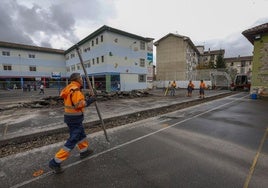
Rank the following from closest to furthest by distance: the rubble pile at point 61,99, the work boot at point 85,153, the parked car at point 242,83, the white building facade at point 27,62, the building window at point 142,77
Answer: the work boot at point 85,153 → the rubble pile at point 61,99 → the parked car at point 242,83 → the building window at point 142,77 → the white building facade at point 27,62

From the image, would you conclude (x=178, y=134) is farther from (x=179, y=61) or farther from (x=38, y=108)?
(x=179, y=61)

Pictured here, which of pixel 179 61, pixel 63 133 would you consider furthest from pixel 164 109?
pixel 179 61

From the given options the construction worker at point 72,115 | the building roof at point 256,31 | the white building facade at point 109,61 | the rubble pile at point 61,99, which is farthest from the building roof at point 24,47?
the construction worker at point 72,115

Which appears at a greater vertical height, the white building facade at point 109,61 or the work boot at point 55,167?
the white building facade at point 109,61

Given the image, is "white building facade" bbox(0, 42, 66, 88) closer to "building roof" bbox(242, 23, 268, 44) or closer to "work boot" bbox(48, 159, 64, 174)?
"work boot" bbox(48, 159, 64, 174)

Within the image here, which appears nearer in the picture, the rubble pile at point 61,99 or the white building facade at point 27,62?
the rubble pile at point 61,99

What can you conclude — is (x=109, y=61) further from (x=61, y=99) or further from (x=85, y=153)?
(x=85, y=153)

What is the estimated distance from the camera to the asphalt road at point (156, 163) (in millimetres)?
2752

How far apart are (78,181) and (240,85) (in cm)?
2930

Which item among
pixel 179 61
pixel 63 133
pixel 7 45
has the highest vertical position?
pixel 7 45

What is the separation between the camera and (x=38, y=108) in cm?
1017

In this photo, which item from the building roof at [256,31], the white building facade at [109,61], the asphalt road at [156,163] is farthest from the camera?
the white building facade at [109,61]

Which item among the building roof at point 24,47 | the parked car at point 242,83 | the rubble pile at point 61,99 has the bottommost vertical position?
the rubble pile at point 61,99

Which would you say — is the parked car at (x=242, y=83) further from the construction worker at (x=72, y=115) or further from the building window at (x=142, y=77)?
the construction worker at (x=72, y=115)
